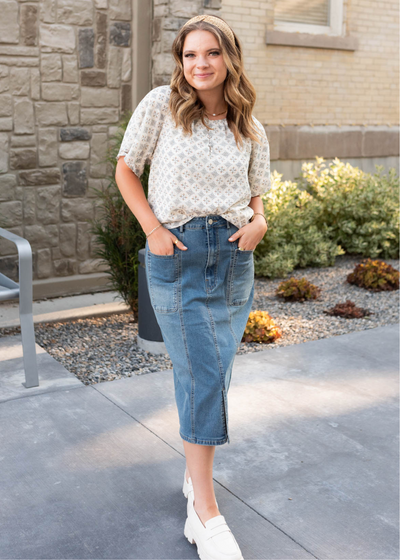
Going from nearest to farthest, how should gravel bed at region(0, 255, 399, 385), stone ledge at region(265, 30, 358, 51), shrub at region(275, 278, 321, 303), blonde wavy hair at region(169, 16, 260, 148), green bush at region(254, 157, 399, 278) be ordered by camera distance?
1. blonde wavy hair at region(169, 16, 260, 148)
2. gravel bed at region(0, 255, 399, 385)
3. shrub at region(275, 278, 321, 303)
4. green bush at region(254, 157, 399, 278)
5. stone ledge at region(265, 30, 358, 51)

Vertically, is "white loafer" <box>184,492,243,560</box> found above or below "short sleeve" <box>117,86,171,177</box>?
below

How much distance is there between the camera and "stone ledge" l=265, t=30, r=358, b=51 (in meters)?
8.14

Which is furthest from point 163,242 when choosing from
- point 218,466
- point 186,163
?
point 218,466

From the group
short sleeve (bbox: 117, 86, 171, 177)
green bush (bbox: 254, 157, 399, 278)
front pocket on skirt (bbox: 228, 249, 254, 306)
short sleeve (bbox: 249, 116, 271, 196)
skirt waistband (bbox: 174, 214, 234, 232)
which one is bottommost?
green bush (bbox: 254, 157, 399, 278)

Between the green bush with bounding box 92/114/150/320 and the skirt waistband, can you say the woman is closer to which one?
the skirt waistband

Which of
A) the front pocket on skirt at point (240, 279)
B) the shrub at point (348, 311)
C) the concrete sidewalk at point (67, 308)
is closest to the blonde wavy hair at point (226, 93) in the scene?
the front pocket on skirt at point (240, 279)

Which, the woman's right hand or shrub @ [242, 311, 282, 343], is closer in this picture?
the woman's right hand

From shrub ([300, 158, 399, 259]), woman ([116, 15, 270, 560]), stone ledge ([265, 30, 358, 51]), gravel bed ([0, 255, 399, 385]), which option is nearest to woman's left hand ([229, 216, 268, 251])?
woman ([116, 15, 270, 560])

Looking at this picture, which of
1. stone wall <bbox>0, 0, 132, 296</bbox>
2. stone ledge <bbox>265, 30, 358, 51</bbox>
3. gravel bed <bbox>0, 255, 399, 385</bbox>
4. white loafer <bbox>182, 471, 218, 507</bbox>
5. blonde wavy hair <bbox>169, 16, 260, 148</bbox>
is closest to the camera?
blonde wavy hair <bbox>169, 16, 260, 148</bbox>

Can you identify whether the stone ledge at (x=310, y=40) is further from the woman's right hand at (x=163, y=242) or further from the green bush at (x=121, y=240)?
the woman's right hand at (x=163, y=242)

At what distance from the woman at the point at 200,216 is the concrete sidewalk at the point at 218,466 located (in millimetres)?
289

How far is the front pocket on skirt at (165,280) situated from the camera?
2227 millimetres

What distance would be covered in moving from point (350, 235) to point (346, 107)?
2379mm

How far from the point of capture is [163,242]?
2180 millimetres
